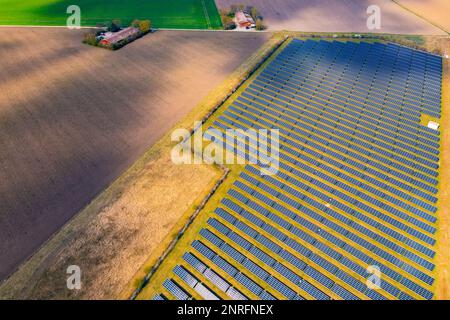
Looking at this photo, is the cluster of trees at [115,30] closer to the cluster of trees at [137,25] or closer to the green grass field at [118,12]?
the cluster of trees at [137,25]

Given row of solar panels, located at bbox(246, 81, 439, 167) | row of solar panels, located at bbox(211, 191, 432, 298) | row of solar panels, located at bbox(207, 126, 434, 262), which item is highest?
row of solar panels, located at bbox(246, 81, 439, 167)

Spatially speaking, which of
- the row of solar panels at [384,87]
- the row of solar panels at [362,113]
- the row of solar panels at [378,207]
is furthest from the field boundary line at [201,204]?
the row of solar panels at [378,207]

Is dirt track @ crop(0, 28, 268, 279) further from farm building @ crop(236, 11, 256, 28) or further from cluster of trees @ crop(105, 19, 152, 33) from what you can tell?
farm building @ crop(236, 11, 256, 28)

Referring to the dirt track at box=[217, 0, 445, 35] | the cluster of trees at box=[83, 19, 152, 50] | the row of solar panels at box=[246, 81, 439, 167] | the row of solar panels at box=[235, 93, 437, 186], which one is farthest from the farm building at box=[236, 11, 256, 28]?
the row of solar panels at box=[235, 93, 437, 186]

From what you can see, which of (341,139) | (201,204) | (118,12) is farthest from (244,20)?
(201,204)

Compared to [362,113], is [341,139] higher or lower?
lower

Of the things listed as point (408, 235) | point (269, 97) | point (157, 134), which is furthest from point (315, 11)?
point (408, 235)

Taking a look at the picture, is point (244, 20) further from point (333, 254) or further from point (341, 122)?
point (333, 254)
